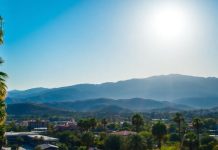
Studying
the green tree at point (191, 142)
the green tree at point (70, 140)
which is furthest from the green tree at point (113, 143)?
the green tree at point (191, 142)

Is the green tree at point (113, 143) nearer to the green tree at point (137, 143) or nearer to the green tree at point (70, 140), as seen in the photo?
the green tree at point (70, 140)

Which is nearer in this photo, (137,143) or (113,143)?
(137,143)

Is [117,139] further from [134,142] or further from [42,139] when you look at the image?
[42,139]

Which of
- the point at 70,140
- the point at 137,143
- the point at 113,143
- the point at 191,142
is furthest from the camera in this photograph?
the point at 70,140

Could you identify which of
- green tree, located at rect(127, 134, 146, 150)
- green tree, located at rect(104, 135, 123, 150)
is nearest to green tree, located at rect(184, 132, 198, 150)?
green tree, located at rect(127, 134, 146, 150)

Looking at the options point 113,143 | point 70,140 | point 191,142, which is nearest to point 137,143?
point 191,142

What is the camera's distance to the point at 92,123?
3223 inches

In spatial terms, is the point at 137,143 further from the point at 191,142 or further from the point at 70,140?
the point at 70,140

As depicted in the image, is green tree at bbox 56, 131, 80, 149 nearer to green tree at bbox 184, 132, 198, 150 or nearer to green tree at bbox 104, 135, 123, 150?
green tree at bbox 104, 135, 123, 150

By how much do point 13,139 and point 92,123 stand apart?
119 feet

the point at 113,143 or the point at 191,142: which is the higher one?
the point at 191,142

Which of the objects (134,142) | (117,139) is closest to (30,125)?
(117,139)

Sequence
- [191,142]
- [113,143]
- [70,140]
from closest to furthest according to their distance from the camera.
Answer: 1. [191,142]
2. [113,143]
3. [70,140]

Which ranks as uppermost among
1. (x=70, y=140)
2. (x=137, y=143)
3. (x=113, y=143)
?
(x=137, y=143)
